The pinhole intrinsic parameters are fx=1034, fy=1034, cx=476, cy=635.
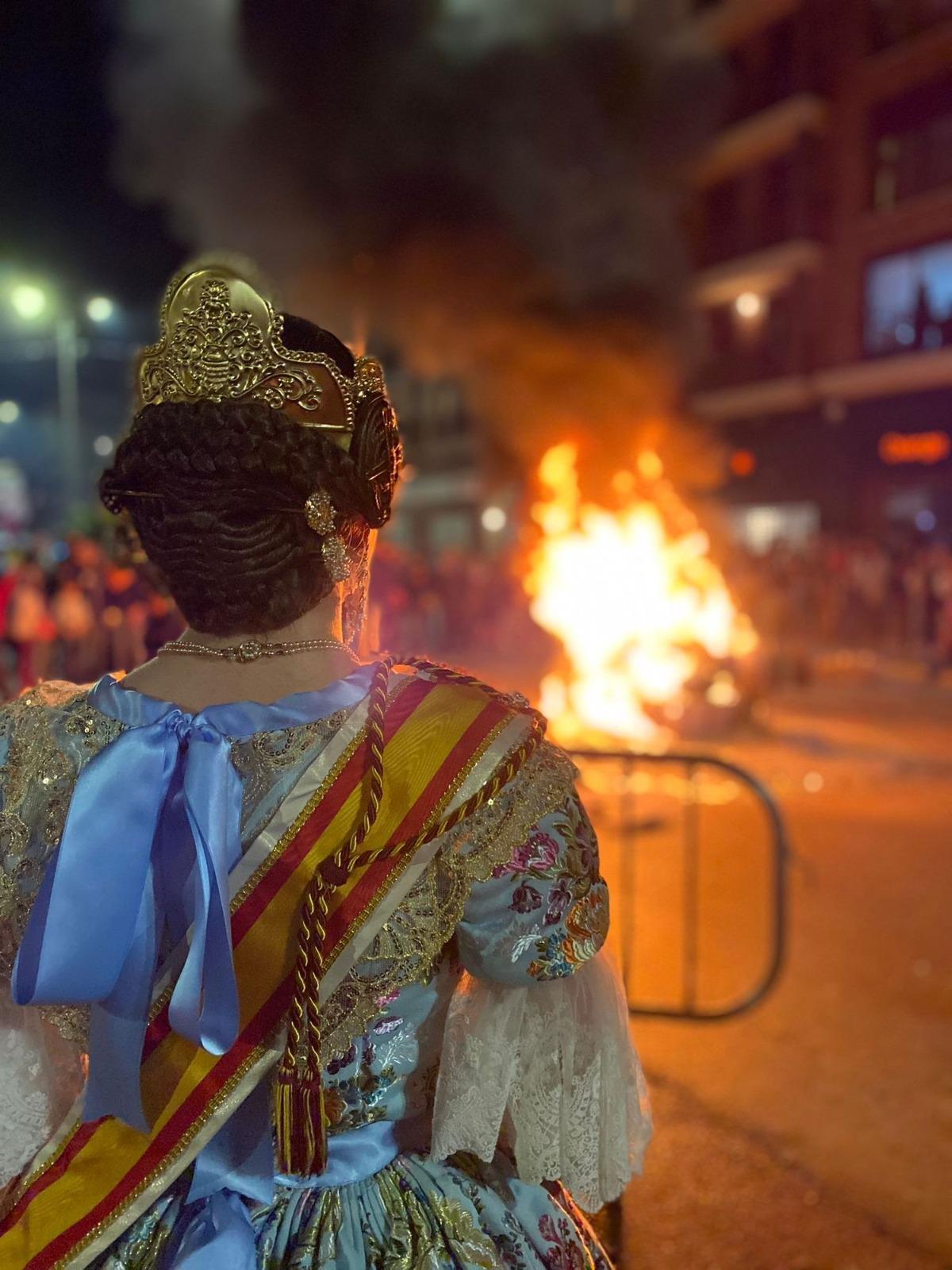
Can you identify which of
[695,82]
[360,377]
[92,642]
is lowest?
[92,642]

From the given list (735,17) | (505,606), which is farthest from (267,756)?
(735,17)

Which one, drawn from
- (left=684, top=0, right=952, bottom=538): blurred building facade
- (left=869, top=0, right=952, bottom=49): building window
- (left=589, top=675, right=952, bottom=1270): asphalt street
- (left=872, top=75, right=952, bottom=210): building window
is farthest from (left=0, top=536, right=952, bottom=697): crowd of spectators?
(left=869, top=0, right=952, bottom=49): building window

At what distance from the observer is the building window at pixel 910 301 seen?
61.8 ft

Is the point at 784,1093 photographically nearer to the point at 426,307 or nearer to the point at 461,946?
→ the point at 461,946

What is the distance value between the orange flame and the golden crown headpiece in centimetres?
794

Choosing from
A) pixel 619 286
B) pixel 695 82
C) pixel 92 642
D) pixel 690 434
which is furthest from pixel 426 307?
pixel 690 434

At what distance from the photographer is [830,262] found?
68.4 ft

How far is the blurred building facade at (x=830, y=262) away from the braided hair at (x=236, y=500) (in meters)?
19.8

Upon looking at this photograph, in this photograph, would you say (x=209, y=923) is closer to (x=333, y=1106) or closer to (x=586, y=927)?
(x=333, y=1106)

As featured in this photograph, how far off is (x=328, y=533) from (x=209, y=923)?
20.1 inches

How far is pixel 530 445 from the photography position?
17.0m

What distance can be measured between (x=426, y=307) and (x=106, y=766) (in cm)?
1337

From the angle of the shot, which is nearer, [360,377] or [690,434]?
[360,377]

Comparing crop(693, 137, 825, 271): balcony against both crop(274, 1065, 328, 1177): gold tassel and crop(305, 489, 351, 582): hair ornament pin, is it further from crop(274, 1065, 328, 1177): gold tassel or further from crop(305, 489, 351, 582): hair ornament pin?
crop(274, 1065, 328, 1177): gold tassel
